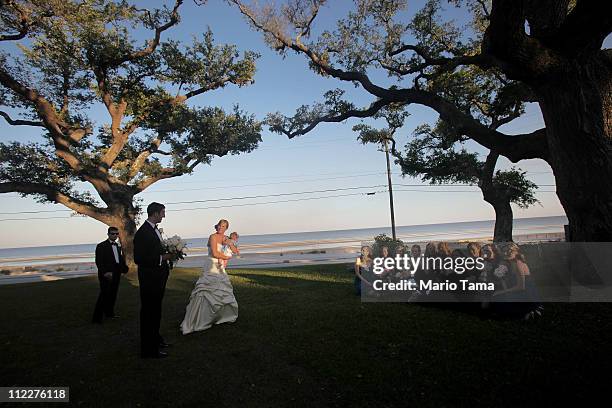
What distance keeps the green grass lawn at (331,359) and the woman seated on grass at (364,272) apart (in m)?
0.91

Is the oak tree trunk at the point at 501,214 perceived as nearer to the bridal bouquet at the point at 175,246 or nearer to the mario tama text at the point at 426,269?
the mario tama text at the point at 426,269

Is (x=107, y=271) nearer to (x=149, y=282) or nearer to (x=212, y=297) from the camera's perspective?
(x=212, y=297)

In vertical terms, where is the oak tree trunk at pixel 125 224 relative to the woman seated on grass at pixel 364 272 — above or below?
above

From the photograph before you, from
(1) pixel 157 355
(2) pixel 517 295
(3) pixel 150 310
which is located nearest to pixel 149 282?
(3) pixel 150 310

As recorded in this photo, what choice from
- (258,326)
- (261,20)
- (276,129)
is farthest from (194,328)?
(261,20)

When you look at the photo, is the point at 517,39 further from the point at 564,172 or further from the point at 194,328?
the point at 194,328

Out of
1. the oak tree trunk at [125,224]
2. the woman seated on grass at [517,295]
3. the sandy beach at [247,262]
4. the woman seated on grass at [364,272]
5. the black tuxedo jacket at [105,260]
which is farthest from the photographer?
the sandy beach at [247,262]

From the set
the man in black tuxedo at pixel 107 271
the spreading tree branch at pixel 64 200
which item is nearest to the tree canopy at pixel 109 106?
the spreading tree branch at pixel 64 200

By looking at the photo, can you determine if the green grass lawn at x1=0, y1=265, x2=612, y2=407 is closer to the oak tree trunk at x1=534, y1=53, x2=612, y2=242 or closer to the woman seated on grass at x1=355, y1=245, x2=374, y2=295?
the woman seated on grass at x1=355, y1=245, x2=374, y2=295

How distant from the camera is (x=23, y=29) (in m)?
15.2

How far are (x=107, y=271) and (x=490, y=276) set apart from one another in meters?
8.97

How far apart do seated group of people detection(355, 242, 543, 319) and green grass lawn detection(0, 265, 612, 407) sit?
0.38m

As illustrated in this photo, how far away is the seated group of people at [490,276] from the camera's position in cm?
672

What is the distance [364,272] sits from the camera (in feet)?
32.1
